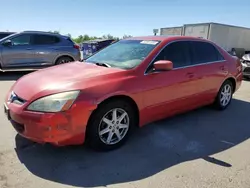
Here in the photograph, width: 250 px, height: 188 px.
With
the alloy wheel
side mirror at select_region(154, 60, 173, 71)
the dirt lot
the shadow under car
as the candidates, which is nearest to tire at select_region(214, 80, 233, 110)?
the shadow under car

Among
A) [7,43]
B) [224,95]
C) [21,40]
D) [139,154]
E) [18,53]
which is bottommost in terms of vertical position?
[139,154]

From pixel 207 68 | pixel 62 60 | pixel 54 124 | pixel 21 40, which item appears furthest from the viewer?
pixel 62 60

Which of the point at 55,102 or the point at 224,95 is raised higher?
the point at 55,102

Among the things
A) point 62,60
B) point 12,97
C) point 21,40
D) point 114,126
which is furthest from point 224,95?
point 21,40

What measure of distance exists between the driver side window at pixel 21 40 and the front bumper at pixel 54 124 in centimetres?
665

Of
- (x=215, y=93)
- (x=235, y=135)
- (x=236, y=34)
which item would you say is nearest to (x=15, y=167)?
(x=235, y=135)

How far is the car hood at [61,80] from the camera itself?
2945 mm

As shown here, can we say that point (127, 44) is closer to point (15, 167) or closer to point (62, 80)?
point (62, 80)

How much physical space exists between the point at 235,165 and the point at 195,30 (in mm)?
14906

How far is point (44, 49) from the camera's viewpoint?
29.9 feet

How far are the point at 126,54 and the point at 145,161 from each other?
174 cm

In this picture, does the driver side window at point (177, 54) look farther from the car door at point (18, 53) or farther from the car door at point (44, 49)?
the car door at point (18, 53)

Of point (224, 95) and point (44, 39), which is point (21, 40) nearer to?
point (44, 39)

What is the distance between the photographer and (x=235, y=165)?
3.05 m
